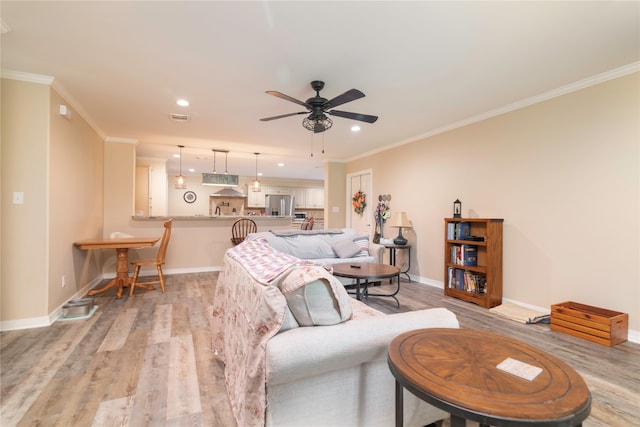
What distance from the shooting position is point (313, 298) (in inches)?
53.0

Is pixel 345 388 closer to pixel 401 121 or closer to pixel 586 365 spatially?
pixel 586 365

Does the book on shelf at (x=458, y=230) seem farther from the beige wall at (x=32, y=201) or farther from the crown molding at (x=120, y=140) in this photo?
the crown molding at (x=120, y=140)

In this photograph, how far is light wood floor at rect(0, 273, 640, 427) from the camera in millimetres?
1660

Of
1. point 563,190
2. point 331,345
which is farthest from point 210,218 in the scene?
point 563,190

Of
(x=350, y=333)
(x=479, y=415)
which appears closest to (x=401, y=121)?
(x=350, y=333)

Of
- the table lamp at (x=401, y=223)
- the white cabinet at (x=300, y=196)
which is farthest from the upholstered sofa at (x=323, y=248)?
the white cabinet at (x=300, y=196)

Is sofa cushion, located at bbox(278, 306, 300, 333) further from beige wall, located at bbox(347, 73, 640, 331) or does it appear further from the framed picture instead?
the framed picture

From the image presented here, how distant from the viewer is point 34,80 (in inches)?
113

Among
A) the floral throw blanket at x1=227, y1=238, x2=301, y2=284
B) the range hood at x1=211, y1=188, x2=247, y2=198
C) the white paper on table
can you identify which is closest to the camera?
the white paper on table

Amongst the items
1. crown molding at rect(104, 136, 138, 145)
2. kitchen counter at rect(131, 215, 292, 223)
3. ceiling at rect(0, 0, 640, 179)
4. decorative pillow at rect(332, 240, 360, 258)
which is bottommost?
decorative pillow at rect(332, 240, 360, 258)

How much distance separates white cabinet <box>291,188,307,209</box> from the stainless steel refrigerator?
44cm

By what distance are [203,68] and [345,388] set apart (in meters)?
2.79

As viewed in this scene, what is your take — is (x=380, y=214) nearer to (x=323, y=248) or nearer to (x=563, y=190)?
(x=323, y=248)

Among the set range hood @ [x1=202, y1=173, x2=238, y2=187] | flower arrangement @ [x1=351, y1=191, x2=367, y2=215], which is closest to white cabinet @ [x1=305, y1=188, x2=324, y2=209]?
range hood @ [x1=202, y1=173, x2=238, y2=187]
